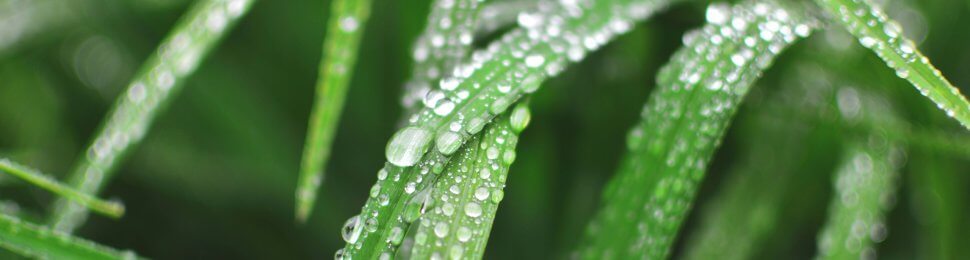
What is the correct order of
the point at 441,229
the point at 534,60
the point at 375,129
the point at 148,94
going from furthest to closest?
1. the point at 375,129
2. the point at 148,94
3. the point at 534,60
4. the point at 441,229

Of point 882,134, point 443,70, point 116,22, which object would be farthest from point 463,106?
point 116,22

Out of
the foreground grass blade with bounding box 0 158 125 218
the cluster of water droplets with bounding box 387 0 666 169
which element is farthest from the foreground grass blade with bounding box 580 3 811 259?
the foreground grass blade with bounding box 0 158 125 218

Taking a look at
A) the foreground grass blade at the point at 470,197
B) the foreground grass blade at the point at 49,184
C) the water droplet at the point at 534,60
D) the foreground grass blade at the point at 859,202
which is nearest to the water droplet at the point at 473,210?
the foreground grass blade at the point at 470,197

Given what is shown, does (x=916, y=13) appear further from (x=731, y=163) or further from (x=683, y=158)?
(x=683, y=158)

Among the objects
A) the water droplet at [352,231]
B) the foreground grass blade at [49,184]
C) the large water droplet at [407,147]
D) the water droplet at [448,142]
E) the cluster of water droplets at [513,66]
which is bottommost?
the foreground grass blade at [49,184]

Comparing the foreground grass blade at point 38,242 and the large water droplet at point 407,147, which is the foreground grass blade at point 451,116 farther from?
the foreground grass blade at point 38,242

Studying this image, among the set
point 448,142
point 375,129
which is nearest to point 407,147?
point 448,142

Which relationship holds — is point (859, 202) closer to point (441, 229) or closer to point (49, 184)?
point (441, 229)
